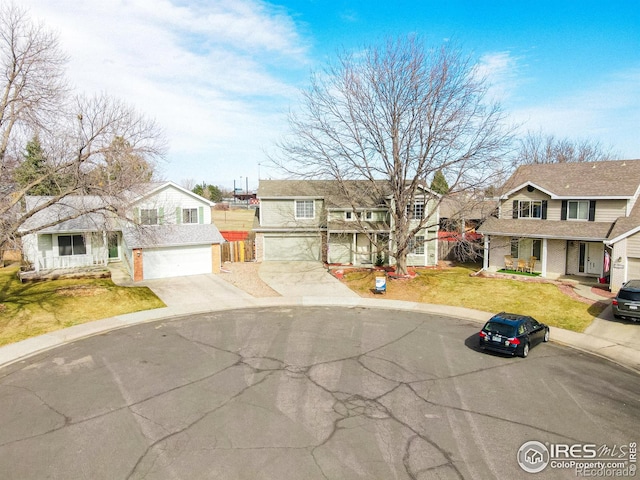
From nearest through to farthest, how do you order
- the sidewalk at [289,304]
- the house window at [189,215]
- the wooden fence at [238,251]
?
the sidewalk at [289,304] → the house window at [189,215] → the wooden fence at [238,251]

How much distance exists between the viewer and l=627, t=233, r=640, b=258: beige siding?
76.8 ft

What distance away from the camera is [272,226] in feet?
118

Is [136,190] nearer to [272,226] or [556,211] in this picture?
[272,226]

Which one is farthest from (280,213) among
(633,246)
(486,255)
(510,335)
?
(633,246)

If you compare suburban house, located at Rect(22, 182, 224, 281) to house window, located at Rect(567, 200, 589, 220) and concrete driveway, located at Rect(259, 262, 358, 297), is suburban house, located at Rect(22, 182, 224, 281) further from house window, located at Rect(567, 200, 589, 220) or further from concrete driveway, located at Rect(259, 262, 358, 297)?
house window, located at Rect(567, 200, 589, 220)

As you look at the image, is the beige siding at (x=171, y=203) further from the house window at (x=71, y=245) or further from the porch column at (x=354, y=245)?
the porch column at (x=354, y=245)

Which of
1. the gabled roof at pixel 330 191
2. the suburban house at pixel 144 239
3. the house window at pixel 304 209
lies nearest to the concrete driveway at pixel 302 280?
the house window at pixel 304 209

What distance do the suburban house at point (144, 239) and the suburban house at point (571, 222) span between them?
21.5m

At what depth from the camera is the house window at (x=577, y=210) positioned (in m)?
27.8

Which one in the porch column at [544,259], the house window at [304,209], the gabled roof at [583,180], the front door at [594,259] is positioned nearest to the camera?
the gabled roof at [583,180]

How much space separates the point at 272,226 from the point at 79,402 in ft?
82.0

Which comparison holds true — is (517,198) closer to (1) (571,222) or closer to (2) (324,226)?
(1) (571,222)

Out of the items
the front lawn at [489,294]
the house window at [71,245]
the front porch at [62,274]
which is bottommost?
the front lawn at [489,294]

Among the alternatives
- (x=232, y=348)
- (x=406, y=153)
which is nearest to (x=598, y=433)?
(x=232, y=348)
